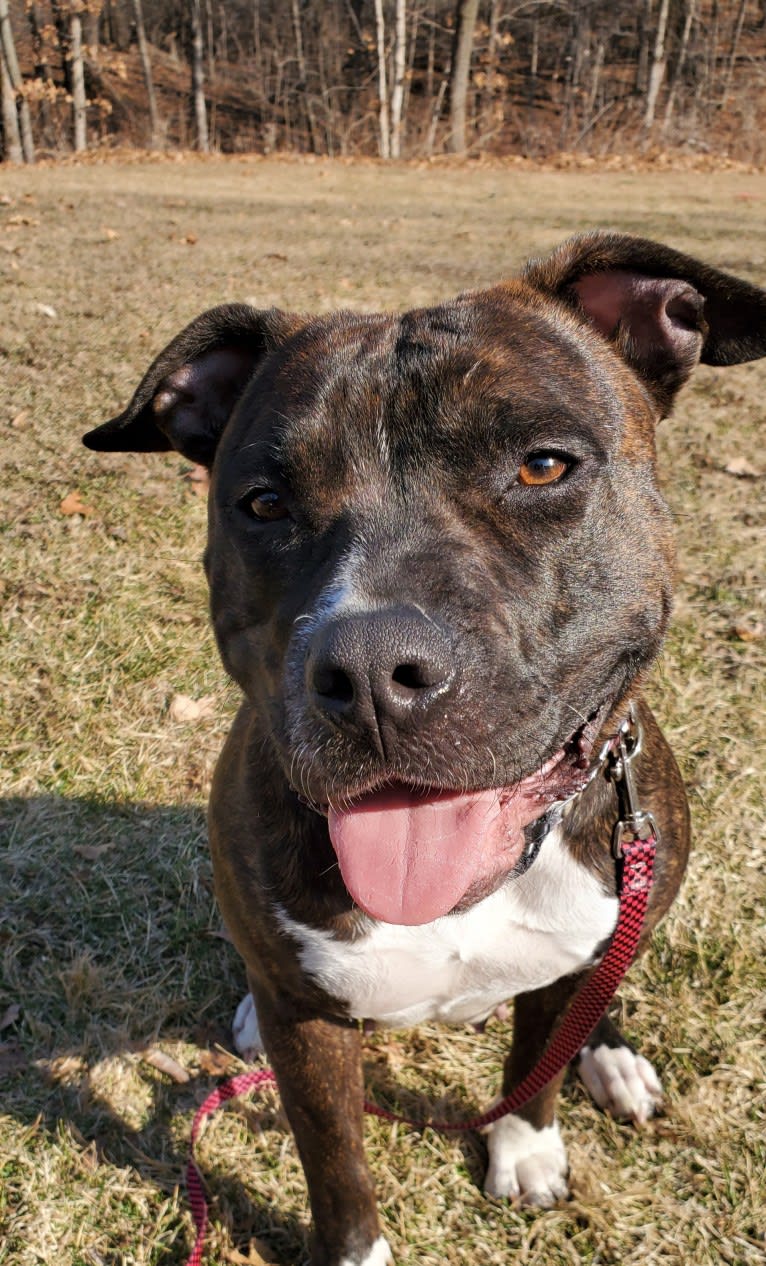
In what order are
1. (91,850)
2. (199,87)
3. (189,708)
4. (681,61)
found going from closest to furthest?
(91,850), (189,708), (199,87), (681,61)

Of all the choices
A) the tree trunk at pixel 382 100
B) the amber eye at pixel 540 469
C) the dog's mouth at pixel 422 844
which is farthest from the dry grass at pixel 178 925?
the tree trunk at pixel 382 100

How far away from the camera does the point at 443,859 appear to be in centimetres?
206

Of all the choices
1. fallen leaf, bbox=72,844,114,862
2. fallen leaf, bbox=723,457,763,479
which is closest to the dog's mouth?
fallen leaf, bbox=72,844,114,862

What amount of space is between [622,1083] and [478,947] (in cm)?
100

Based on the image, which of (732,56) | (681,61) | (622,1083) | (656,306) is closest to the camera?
(656,306)

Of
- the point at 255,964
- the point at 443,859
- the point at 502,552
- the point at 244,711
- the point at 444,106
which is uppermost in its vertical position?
the point at 502,552

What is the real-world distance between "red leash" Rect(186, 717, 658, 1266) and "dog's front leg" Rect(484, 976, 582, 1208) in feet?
0.21

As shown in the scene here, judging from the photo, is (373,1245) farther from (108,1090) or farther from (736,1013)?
(736,1013)

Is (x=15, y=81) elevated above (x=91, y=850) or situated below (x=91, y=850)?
above

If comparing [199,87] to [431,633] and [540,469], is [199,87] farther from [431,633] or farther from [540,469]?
[431,633]

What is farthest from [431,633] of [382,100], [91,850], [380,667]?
[382,100]

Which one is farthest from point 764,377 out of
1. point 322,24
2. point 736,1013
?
point 322,24

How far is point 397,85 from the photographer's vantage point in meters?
22.2

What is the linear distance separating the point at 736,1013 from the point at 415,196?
15.0m
